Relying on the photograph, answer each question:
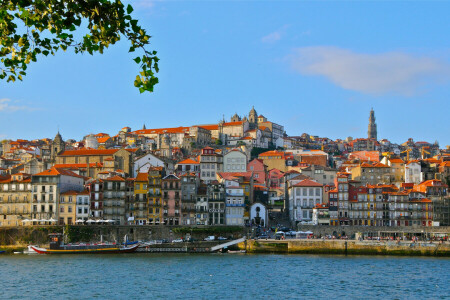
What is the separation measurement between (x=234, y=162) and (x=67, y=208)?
33453mm

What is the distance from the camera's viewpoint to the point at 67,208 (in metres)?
74.4

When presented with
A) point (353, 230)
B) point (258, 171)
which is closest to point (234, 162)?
point (258, 171)

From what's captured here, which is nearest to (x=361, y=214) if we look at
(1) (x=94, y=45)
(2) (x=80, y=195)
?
(2) (x=80, y=195)

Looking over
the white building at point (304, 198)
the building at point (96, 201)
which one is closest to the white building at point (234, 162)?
the white building at point (304, 198)

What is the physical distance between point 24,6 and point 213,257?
174 ft

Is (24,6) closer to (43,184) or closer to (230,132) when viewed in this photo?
(43,184)

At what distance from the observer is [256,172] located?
3986 inches

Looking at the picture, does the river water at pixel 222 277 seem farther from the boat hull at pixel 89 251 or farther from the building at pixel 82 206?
the building at pixel 82 206

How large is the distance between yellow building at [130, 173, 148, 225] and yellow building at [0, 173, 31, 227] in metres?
13.2

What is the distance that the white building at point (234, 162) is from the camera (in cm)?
9938

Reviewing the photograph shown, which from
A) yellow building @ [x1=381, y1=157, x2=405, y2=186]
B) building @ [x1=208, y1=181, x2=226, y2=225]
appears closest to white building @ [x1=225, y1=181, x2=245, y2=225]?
building @ [x1=208, y1=181, x2=226, y2=225]

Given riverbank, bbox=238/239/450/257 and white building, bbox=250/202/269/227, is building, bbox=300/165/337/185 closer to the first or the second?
white building, bbox=250/202/269/227

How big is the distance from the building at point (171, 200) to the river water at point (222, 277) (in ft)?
46.5

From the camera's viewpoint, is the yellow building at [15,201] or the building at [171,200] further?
the building at [171,200]
